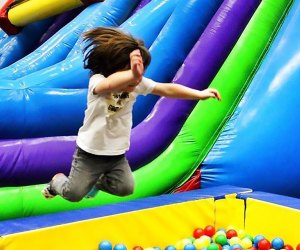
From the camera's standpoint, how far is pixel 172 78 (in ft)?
9.20

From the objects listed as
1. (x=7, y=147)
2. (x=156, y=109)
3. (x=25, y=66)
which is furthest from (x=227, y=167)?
(x=25, y=66)

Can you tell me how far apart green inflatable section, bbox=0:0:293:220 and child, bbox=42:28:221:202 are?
1.38ft

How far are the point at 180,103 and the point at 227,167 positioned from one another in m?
0.42

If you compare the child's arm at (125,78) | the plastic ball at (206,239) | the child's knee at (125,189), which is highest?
the child's arm at (125,78)

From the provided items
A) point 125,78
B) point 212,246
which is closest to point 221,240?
point 212,246

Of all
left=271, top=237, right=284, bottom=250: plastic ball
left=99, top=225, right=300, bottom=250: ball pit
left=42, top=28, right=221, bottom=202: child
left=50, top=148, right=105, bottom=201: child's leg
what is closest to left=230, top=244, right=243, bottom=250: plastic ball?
left=99, top=225, right=300, bottom=250: ball pit

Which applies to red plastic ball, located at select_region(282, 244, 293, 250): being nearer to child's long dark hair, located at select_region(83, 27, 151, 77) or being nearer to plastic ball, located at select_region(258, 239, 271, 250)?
plastic ball, located at select_region(258, 239, 271, 250)

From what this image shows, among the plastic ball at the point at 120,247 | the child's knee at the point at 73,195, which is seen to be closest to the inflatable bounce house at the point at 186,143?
the plastic ball at the point at 120,247

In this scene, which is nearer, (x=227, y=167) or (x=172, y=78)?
(x=227, y=167)

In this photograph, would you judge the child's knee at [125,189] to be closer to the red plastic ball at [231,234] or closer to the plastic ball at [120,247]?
the plastic ball at [120,247]

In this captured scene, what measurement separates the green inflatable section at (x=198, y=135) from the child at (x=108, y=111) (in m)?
0.42

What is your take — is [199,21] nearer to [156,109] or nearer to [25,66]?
[156,109]

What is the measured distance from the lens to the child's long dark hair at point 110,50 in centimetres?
147

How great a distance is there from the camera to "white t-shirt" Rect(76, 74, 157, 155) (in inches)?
60.7
